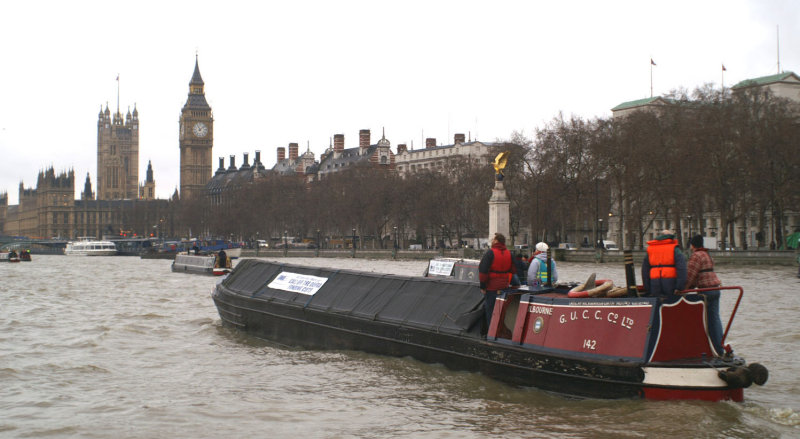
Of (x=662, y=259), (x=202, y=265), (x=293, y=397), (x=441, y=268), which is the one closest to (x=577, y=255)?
(x=202, y=265)

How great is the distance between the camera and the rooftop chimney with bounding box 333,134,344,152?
14125cm

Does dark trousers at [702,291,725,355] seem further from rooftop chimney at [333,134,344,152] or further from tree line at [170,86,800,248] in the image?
rooftop chimney at [333,134,344,152]

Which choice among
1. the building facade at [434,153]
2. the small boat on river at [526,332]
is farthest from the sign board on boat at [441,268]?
the building facade at [434,153]

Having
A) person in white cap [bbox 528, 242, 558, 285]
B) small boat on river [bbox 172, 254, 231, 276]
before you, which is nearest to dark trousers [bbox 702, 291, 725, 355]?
person in white cap [bbox 528, 242, 558, 285]

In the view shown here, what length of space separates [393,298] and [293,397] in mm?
3697

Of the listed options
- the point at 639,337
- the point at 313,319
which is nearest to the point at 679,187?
the point at 313,319

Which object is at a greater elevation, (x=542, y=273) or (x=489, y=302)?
(x=542, y=273)

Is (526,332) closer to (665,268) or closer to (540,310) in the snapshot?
(540,310)

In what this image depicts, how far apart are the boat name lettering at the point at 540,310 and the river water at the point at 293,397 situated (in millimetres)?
1228

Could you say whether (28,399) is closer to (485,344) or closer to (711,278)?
(485,344)

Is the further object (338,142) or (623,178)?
(338,142)

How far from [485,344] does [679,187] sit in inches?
2045

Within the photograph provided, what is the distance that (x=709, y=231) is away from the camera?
305ft

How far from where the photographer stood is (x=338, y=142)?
142 m
